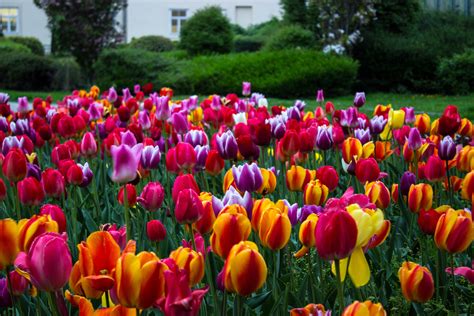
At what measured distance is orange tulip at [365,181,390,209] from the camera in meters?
1.95

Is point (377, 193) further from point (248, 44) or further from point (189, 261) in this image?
point (248, 44)

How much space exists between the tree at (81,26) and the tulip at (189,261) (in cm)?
1736

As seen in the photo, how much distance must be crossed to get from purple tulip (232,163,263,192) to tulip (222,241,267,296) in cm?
77

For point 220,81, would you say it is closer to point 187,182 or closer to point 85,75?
point 85,75

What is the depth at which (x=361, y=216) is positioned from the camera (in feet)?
4.18

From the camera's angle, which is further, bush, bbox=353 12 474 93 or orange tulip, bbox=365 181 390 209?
bush, bbox=353 12 474 93

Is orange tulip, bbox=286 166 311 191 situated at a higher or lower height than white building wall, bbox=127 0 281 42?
lower

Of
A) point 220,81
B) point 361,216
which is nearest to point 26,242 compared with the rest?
point 361,216

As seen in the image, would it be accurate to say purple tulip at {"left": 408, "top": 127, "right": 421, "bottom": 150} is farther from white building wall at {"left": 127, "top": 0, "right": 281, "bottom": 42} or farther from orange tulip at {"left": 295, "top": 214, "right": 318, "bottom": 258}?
white building wall at {"left": 127, "top": 0, "right": 281, "bottom": 42}

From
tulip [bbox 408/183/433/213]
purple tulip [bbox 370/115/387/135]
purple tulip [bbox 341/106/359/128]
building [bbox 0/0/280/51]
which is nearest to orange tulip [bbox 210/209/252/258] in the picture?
tulip [bbox 408/183/433/213]

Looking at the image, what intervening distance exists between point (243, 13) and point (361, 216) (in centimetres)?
3478

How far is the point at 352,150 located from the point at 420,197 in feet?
1.86

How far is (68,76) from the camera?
730 inches

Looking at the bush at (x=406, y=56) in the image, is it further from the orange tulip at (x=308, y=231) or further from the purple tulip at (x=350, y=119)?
the orange tulip at (x=308, y=231)
